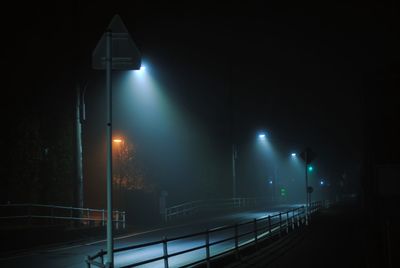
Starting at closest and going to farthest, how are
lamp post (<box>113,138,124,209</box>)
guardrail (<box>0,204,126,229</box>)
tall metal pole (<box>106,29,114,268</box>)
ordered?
tall metal pole (<box>106,29,114,268</box>), guardrail (<box>0,204,126,229</box>), lamp post (<box>113,138,124,209</box>)

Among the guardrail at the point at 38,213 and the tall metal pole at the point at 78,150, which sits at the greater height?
the tall metal pole at the point at 78,150

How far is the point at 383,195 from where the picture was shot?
47.2 ft

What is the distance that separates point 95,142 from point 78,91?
23063 millimetres

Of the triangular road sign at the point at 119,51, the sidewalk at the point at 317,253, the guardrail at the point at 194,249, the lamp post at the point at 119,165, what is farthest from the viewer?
the lamp post at the point at 119,165

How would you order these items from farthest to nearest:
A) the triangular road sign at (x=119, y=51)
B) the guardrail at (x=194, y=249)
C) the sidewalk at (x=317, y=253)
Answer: the sidewalk at (x=317, y=253) → the guardrail at (x=194, y=249) → the triangular road sign at (x=119, y=51)

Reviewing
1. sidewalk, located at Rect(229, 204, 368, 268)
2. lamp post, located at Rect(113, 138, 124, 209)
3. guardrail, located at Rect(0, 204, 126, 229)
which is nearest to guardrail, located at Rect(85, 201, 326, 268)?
sidewalk, located at Rect(229, 204, 368, 268)

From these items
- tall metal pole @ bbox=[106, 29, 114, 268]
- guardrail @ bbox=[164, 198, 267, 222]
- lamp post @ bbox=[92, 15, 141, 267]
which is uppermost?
lamp post @ bbox=[92, 15, 141, 267]

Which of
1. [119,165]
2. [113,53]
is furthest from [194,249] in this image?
[119,165]

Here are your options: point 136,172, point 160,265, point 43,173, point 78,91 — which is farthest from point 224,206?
point 160,265

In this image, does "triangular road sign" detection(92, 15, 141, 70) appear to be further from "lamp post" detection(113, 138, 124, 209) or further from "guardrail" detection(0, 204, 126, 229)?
"lamp post" detection(113, 138, 124, 209)

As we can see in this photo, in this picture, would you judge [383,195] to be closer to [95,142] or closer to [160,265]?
[160,265]

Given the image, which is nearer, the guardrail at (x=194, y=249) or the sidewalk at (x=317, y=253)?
the guardrail at (x=194, y=249)

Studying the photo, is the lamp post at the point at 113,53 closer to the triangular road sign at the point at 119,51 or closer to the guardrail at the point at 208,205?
the triangular road sign at the point at 119,51

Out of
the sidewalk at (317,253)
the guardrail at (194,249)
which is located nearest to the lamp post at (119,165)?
the guardrail at (194,249)
